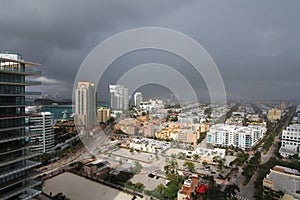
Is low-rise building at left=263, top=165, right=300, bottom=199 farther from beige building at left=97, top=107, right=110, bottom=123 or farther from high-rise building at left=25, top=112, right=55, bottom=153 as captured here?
beige building at left=97, top=107, right=110, bottom=123

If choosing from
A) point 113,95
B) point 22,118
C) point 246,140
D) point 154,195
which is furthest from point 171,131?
point 113,95

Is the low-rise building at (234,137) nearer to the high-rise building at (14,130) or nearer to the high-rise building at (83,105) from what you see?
the high-rise building at (83,105)

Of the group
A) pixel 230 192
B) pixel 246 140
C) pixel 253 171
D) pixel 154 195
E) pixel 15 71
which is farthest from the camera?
pixel 246 140

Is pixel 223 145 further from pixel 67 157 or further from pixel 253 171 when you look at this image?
pixel 67 157

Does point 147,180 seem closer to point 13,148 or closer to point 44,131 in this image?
point 13,148

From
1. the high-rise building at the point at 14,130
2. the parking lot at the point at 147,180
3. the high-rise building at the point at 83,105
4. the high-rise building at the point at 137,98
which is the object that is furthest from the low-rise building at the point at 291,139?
the high-rise building at the point at 137,98

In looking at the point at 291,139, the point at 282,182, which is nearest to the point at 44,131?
the point at 282,182

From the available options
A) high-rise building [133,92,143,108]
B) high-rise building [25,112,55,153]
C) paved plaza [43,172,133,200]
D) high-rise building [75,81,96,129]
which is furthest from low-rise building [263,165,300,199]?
high-rise building [133,92,143,108]
